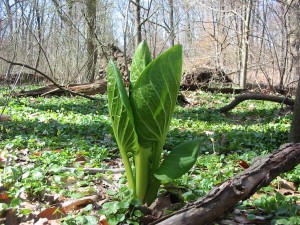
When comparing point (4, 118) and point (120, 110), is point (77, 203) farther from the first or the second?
point (4, 118)

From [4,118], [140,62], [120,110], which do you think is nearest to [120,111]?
[120,110]

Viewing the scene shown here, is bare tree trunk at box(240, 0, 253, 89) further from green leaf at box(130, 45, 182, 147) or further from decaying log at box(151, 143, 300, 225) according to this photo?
green leaf at box(130, 45, 182, 147)

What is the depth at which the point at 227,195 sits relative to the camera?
5.15 feet

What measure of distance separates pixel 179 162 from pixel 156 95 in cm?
34

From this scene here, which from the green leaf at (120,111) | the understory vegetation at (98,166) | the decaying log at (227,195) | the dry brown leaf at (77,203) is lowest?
the dry brown leaf at (77,203)

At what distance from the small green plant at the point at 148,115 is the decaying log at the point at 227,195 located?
197 mm

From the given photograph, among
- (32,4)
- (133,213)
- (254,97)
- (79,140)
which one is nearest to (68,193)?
(133,213)

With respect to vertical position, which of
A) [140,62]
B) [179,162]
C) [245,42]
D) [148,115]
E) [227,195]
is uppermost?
[245,42]

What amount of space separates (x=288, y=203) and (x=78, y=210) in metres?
1.15

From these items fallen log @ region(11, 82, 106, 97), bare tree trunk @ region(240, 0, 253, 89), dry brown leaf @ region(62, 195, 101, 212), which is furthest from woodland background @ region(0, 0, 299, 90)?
dry brown leaf @ region(62, 195, 101, 212)

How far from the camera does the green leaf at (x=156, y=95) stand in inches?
64.6

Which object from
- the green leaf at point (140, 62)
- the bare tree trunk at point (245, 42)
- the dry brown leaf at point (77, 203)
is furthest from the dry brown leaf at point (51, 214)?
the bare tree trunk at point (245, 42)

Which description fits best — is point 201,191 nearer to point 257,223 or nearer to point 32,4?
point 257,223

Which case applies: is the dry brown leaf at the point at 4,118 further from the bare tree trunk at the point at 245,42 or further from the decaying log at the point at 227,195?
the bare tree trunk at the point at 245,42
